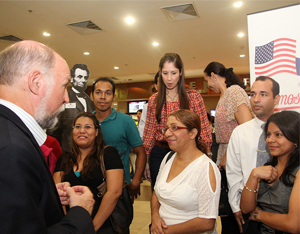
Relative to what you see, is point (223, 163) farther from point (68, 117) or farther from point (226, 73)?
point (68, 117)

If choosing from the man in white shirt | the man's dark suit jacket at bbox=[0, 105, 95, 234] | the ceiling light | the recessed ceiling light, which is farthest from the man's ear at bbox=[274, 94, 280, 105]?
the recessed ceiling light

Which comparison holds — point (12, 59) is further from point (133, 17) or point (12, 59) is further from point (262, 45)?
point (133, 17)

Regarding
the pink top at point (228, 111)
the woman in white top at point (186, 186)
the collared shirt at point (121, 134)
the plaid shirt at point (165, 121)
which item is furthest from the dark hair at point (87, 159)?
the pink top at point (228, 111)

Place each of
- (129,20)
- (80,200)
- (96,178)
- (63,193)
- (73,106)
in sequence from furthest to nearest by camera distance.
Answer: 1. (129,20)
2. (73,106)
3. (96,178)
4. (63,193)
5. (80,200)

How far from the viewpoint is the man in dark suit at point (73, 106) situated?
2963 mm

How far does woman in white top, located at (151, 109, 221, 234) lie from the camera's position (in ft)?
5.41

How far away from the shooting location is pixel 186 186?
1715 mm

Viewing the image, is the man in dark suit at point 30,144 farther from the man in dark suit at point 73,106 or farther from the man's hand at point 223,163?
the man in dark suit at point 73,106

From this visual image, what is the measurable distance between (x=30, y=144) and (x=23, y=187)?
0.47 feet

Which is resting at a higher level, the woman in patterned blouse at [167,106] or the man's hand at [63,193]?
the woman in patterned blouse at [167,106]

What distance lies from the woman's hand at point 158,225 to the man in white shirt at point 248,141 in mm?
576

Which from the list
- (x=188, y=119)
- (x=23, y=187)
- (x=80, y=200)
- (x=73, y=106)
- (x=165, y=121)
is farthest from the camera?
(x=73, y=106)

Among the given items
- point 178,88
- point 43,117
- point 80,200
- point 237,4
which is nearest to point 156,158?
point 178,88

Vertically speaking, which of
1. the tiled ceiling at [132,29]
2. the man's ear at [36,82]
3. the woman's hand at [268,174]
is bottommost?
the woman's hand at [268,174]
